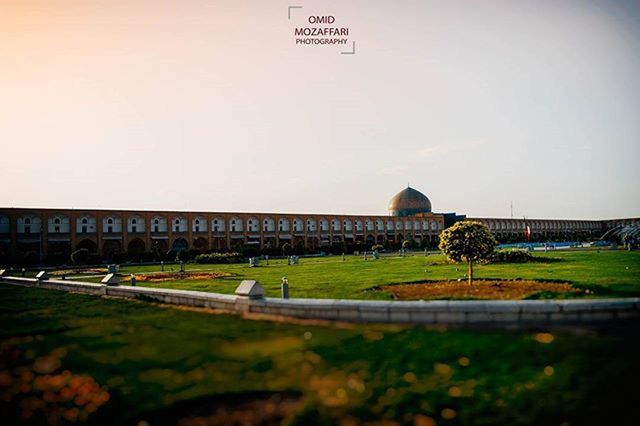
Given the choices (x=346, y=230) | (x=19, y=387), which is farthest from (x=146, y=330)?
(x=346, y=230)

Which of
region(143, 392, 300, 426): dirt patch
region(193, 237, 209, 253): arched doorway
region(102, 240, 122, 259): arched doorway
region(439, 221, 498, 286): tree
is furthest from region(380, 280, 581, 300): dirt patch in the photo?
region(193, 237, 209, 253): arched doorway

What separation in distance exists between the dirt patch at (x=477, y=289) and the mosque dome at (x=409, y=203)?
80.5 metres

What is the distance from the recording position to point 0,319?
13.6m

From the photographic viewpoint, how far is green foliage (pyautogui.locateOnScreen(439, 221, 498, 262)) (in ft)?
62.8

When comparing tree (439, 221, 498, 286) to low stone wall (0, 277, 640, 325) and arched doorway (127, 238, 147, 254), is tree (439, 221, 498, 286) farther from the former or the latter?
arched doorway (127, 238, 147, 254)

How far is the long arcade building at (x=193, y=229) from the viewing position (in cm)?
5391

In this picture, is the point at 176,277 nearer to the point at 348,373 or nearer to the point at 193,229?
the point at 348,373

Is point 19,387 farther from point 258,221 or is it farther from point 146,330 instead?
point 258,221

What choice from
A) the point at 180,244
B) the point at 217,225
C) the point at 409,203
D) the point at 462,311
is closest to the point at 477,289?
the point at 462,311

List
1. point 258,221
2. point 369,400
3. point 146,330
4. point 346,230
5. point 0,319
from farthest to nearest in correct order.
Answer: point 346,230, point 258,221, point 0,319, point 146,330, point 369,400

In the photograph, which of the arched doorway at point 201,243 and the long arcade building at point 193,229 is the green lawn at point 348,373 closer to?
the long arcade building at point 193,229

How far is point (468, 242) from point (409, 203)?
8163 cm

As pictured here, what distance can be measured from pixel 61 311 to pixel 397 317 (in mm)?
10640

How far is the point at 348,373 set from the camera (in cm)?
758
